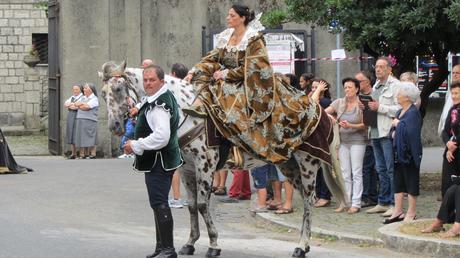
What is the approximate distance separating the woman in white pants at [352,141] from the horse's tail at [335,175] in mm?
1367

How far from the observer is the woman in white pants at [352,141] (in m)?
13.2

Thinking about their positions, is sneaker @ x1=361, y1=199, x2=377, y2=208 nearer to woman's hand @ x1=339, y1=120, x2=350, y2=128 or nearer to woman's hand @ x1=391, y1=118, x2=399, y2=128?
woman's hand @ x1=339, y1=120, x2=350, y2=128

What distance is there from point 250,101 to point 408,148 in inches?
103

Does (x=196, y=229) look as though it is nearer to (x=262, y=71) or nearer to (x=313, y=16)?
(x=262, y=71)

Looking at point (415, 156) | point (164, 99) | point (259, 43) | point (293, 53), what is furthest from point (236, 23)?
point (293, 53)

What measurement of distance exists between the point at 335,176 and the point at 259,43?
7.11ft

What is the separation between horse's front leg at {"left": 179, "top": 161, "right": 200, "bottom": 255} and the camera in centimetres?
1012

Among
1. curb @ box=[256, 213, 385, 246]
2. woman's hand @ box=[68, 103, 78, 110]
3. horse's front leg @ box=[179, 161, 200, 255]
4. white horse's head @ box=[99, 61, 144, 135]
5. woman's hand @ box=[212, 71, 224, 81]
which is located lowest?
curb @ box=[256, 213, 385, 246]

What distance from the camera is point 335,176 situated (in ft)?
37.3

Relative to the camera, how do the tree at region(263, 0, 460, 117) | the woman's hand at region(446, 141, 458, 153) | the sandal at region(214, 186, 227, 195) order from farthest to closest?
the sandal at region(214, 186, 227, 195)
the tree at region(263, 0, 460, 117)
the woman's hand at region(446, 141, 458, 153)

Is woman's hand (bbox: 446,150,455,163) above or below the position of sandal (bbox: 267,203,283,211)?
above

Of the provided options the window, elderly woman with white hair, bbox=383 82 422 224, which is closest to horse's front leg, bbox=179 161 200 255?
elderly woman with white hair, bbox=383 82 422 224

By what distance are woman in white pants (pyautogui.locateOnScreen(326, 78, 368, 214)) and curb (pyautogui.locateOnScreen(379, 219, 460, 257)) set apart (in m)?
→ 2.42

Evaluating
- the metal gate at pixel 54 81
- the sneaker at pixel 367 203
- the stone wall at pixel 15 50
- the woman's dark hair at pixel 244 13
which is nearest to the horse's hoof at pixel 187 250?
the woman's dark hair at pixel 244 13
